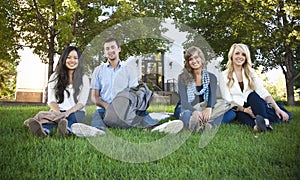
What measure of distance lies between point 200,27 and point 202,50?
49.5 inches

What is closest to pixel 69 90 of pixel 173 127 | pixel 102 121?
pixel 102 121

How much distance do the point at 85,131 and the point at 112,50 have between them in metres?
0.37

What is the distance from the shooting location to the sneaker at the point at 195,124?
1.13m

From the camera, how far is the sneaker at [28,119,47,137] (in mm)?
1013

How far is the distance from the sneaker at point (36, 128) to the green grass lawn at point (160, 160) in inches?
1.1

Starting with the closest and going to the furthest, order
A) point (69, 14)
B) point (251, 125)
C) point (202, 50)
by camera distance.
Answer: point (202, 50) → point (251, 125) → point (69, 14)

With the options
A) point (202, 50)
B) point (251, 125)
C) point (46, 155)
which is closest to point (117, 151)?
point (46, 155)

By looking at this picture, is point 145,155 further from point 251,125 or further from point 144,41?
point 251,125

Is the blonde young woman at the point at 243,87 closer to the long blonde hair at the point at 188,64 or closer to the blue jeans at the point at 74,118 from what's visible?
the long blonde hair at the point at 188,64

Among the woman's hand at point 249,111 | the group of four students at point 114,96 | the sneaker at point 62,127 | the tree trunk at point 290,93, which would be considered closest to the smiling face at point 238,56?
the group of four students at point 114,96

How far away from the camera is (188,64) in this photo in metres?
1.20

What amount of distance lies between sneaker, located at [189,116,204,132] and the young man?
73 millimetres

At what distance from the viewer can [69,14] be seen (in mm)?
2312

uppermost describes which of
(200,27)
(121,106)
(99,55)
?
(200,27)
